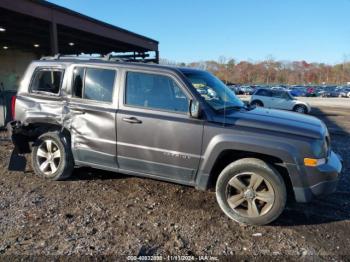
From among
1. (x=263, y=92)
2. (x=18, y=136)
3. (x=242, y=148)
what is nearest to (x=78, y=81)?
(x=18, y=136)

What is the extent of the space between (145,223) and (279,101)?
59.0ft

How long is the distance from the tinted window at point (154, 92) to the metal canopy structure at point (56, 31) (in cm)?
926

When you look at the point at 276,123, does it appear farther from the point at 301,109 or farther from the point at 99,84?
the point at 301,109

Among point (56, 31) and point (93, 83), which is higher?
point (56, 31)

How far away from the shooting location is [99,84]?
4887 mm

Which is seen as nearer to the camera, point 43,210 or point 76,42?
point 43,210

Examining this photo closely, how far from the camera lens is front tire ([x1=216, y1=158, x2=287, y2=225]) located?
12.9 feet

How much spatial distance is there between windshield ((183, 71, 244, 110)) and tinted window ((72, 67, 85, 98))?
5.26 ft

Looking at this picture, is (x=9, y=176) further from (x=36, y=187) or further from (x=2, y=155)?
(x=2, y=155)

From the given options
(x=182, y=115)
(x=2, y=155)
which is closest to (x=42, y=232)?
(x=182, y=115)

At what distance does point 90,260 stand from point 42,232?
86cm

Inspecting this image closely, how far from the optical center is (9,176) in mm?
5668

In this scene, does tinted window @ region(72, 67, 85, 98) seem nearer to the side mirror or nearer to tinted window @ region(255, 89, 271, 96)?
the side mirror

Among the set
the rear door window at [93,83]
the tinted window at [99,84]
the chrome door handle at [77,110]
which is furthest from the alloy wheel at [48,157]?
the tinted window at [99,84]
